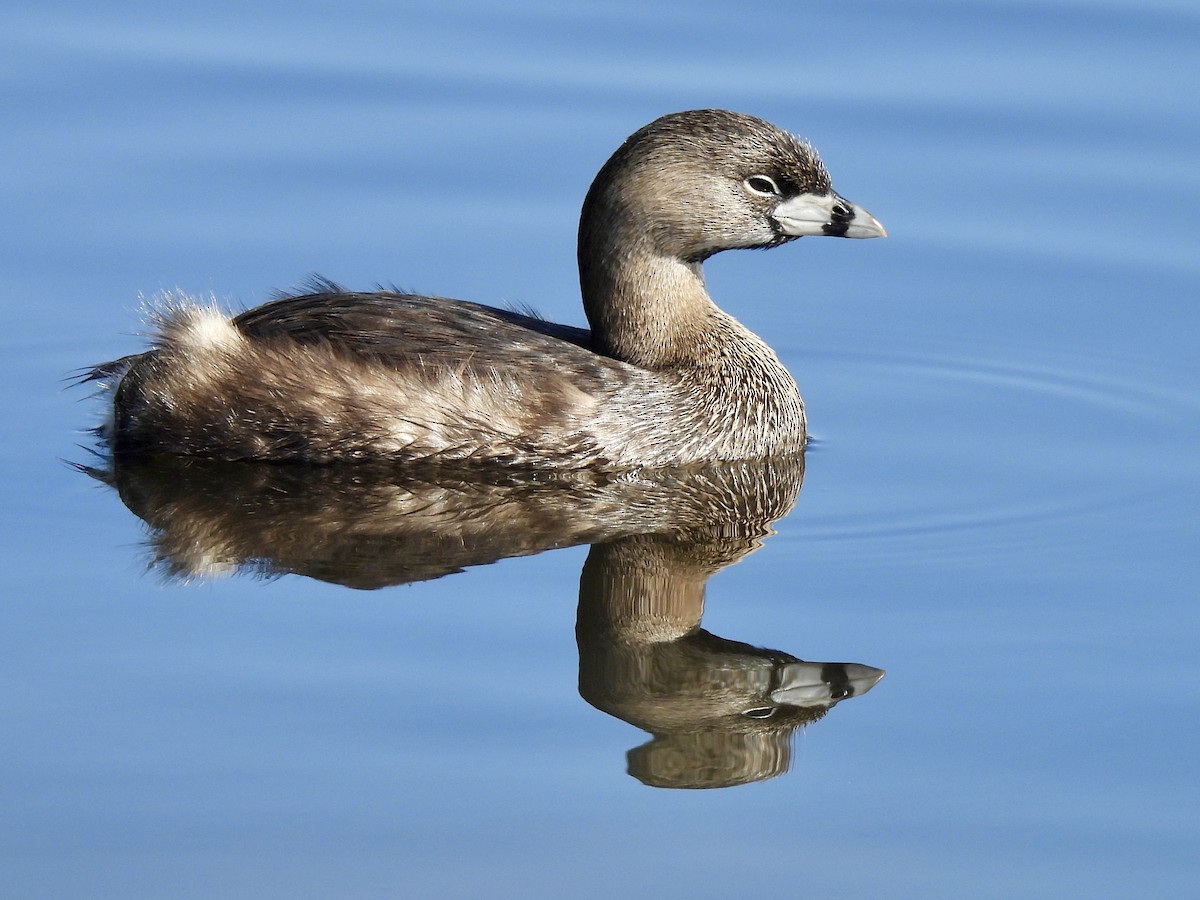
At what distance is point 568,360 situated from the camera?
29.5ft

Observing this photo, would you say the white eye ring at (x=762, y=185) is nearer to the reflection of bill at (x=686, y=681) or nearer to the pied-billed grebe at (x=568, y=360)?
the pied-billed grebe at (x=568, y=360)

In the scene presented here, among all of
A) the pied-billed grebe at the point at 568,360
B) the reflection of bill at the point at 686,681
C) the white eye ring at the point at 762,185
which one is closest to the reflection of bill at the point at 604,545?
the reflection of bill at the point at 686,681

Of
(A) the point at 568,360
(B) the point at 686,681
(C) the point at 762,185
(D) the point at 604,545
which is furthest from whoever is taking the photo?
(C) the point at 762,185

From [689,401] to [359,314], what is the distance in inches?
52.4

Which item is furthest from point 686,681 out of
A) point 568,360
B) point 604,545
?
point 568,360

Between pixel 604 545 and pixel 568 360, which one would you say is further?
pixel 568 360

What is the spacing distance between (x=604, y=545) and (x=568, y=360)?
1.12m

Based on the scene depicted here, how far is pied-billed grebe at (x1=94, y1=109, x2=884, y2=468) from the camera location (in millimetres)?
8766

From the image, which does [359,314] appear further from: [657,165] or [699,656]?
[699,656]

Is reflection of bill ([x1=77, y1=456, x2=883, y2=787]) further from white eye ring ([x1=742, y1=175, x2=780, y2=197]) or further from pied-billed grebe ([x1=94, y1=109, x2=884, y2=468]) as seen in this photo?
white eye ring ([x1=742, y1=175, x2=780, y2=197])

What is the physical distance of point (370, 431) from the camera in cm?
879

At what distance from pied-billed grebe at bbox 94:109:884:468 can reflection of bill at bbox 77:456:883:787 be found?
0.13m

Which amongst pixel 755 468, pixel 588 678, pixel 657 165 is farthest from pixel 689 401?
pixel 588 678

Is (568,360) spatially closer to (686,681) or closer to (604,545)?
(604,545)
